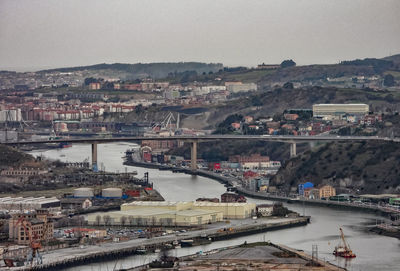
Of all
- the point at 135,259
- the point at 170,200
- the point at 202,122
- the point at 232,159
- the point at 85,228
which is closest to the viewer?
the point at 135,259

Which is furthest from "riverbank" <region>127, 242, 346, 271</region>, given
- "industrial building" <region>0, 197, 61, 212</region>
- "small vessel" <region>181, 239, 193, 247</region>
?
"industrial building" <region>0, 197, 61, 212</region>

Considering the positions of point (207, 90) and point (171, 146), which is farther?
point (207, 90)

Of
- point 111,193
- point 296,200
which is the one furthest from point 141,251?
point 296,200

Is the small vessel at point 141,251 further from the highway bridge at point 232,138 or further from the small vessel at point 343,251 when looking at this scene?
the highway bridge at point 232,138

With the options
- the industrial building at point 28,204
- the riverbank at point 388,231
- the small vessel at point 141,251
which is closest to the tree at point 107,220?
the industrial building at point 28,204

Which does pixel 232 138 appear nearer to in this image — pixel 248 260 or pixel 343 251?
pixel 343 251

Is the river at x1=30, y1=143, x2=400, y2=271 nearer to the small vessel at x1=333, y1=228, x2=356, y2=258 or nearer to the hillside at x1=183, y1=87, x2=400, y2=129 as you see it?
the small vessel at x1=333, y1=228, x2=356, y2=258

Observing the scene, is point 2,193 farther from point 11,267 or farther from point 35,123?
point 35,123

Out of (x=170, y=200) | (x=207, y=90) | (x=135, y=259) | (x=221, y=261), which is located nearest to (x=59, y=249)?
(x=135, y=259)
